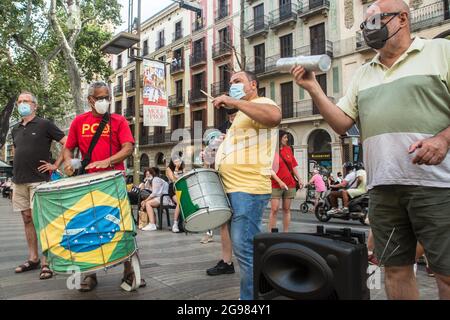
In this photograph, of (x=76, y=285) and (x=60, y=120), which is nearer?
(x=76, y=285)

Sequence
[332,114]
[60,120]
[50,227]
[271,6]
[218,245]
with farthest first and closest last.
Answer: [271,6], [60,120], [218,245], [50,227], [332,114]

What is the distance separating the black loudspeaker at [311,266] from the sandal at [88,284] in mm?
2048

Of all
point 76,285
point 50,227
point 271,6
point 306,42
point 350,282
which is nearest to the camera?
point 350,282

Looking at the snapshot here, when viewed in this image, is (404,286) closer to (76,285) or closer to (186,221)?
(186,221)

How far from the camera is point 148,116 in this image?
10.5 m

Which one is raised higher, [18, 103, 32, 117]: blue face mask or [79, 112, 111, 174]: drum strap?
[18, 103, 32, 117]: blue face mask

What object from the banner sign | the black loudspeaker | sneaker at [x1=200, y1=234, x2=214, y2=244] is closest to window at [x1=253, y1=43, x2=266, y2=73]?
the banner sign

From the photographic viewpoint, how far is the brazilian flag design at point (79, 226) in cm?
309

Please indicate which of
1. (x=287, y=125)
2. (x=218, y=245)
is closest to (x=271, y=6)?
(x=287, y=125)

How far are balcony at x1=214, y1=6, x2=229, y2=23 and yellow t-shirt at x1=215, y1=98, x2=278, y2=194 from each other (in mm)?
31177

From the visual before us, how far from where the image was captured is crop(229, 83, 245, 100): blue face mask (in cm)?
306

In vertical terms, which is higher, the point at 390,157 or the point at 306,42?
the point at 306,42

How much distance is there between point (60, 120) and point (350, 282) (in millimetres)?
21631

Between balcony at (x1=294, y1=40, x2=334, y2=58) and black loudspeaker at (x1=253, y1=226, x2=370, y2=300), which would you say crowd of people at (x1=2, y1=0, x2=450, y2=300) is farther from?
balcony at (x1=294, y1=40, x2=334, y2=58)
